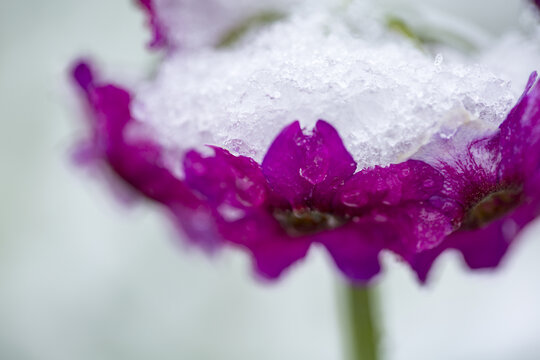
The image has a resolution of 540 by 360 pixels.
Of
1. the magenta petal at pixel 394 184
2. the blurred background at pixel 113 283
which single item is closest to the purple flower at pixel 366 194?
the magenta petal at pixel 394 184

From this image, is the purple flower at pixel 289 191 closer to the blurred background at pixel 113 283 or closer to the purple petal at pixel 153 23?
the purple petal at pixel 153 23

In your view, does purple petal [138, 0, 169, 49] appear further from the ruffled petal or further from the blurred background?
the blurred background

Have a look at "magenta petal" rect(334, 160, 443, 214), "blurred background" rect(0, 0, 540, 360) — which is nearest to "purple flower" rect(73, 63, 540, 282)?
"magenta petal" rect(334, 160, 443, 214)

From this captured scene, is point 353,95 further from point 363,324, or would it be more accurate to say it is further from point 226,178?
point 363,324

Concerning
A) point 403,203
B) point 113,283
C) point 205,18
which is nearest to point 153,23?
point 205,18

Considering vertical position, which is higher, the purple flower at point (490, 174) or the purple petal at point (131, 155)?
the purple petal at point (131, 155)
